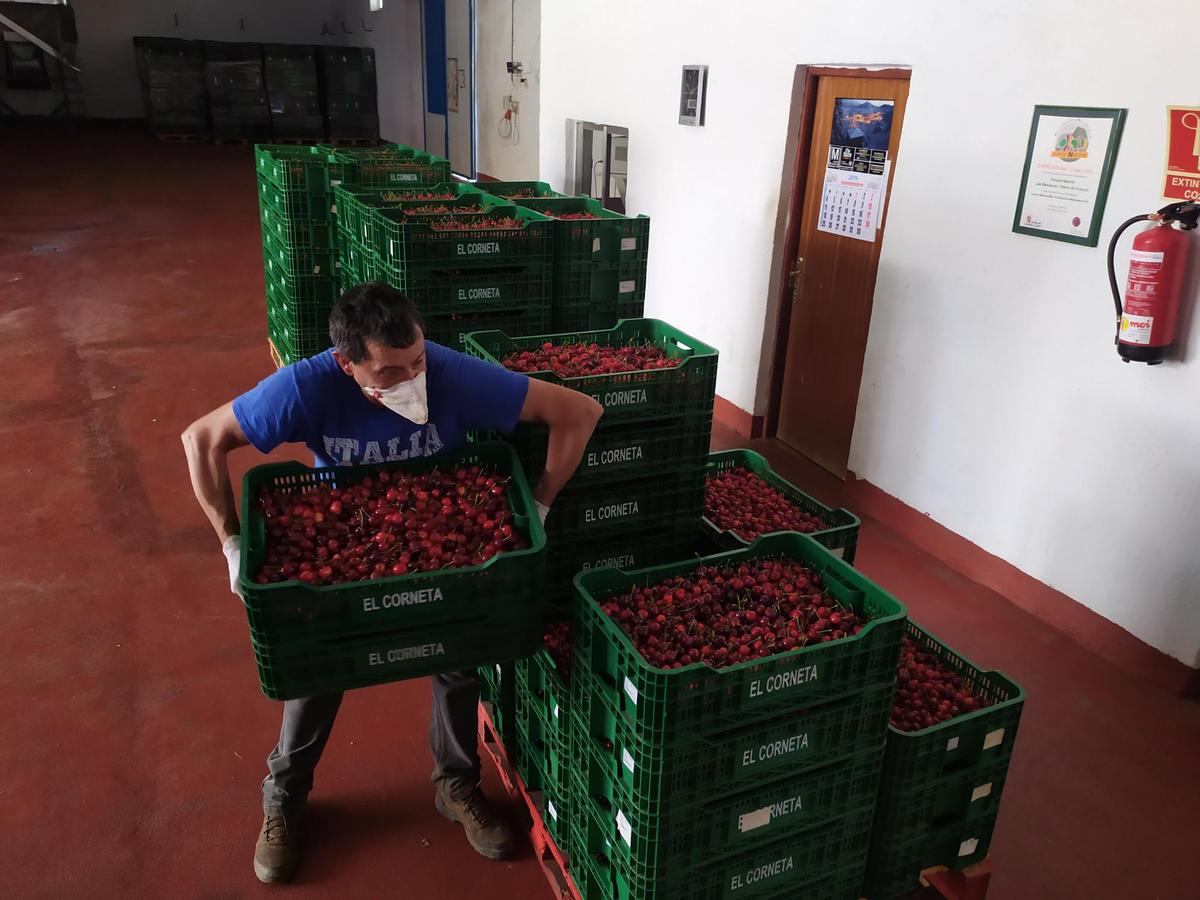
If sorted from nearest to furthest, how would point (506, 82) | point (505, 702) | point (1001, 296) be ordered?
point (505, 702)
point (1001, 296)
point (506, 82)

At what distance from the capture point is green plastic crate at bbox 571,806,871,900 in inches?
80.0

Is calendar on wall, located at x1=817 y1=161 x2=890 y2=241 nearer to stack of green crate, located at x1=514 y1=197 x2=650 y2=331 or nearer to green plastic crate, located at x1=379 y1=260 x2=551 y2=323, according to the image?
stack of green crate, located at x1=514 y1=197 x2=650 y2=331

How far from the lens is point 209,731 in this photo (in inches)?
126

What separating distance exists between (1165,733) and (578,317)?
2747 millimetres

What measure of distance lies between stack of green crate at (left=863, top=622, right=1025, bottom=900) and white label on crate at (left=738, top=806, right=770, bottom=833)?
0.38 m

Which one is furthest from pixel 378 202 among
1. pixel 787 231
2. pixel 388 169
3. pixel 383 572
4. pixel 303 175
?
pixel 383 572

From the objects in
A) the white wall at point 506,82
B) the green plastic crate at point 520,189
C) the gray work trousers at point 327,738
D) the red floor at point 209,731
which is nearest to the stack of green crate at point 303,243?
the red floor at point 209,731

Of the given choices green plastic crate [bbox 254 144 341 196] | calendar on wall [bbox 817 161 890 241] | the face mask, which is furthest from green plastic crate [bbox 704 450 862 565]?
green plastic crate [bbox 254 144 341 196]

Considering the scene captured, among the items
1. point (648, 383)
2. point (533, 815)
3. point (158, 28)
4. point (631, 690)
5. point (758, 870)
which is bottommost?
point (533, 815)

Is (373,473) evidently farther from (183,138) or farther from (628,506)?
(183,138)

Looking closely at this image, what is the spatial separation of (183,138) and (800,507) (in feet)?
61.7

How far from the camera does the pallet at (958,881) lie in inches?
95.4

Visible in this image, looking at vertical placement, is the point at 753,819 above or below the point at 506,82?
below

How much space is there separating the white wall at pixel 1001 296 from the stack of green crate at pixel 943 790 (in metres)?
1.54
